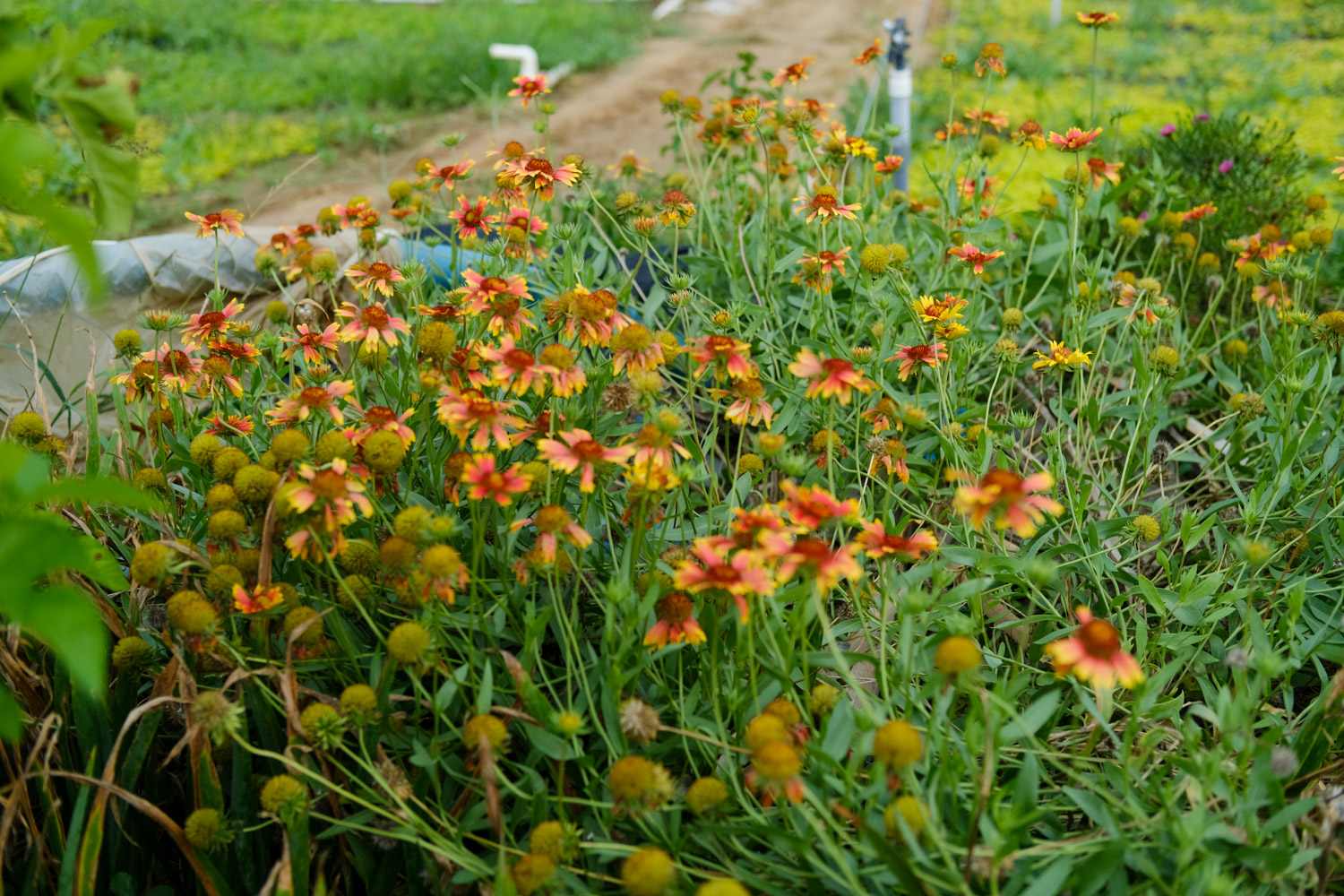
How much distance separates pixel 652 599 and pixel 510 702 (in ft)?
0.87

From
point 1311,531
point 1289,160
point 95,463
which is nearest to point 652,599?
point 95,463

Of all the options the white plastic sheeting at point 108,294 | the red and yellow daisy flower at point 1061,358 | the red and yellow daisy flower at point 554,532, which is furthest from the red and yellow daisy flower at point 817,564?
the white plastic sheeting at point 108,294

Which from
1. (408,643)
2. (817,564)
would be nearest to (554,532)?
(408,643)

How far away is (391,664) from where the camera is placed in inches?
41.1

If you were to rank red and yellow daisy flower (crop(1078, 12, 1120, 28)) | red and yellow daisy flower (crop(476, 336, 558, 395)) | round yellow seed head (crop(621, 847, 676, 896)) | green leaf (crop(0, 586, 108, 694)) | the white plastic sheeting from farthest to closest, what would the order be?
the white plastic sheeting → red and yellow daisy flower (crop(1078, 12, 1120, 28)) → red and yellow daisy flower (crop(476, 336, 558, 395)) → round yellow seed head (crop(621, 847, 676, 896)) → green leaf (crop(0, 586, 108, 694))

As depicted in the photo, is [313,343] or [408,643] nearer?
[408,643]

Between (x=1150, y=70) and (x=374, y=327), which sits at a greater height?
(x=374, y=327)

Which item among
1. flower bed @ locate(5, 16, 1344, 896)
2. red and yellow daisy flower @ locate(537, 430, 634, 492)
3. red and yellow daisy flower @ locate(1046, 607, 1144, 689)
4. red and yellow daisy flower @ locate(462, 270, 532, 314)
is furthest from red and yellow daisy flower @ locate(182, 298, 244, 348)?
red and yellow daisy flower @ locate(1046, 607, 1144, 689)

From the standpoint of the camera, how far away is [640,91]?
19.5 feet

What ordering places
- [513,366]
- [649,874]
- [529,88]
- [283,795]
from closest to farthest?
[649,874] → [283,795] → [513,366] → [529,88]

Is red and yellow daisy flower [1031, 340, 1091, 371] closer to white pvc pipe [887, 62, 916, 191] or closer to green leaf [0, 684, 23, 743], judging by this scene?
white pvc pipe [887, 62, 916, 191]

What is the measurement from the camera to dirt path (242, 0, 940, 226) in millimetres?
4605

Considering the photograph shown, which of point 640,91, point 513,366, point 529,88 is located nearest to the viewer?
point 513,366

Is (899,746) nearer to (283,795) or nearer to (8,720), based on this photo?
(283,795)
